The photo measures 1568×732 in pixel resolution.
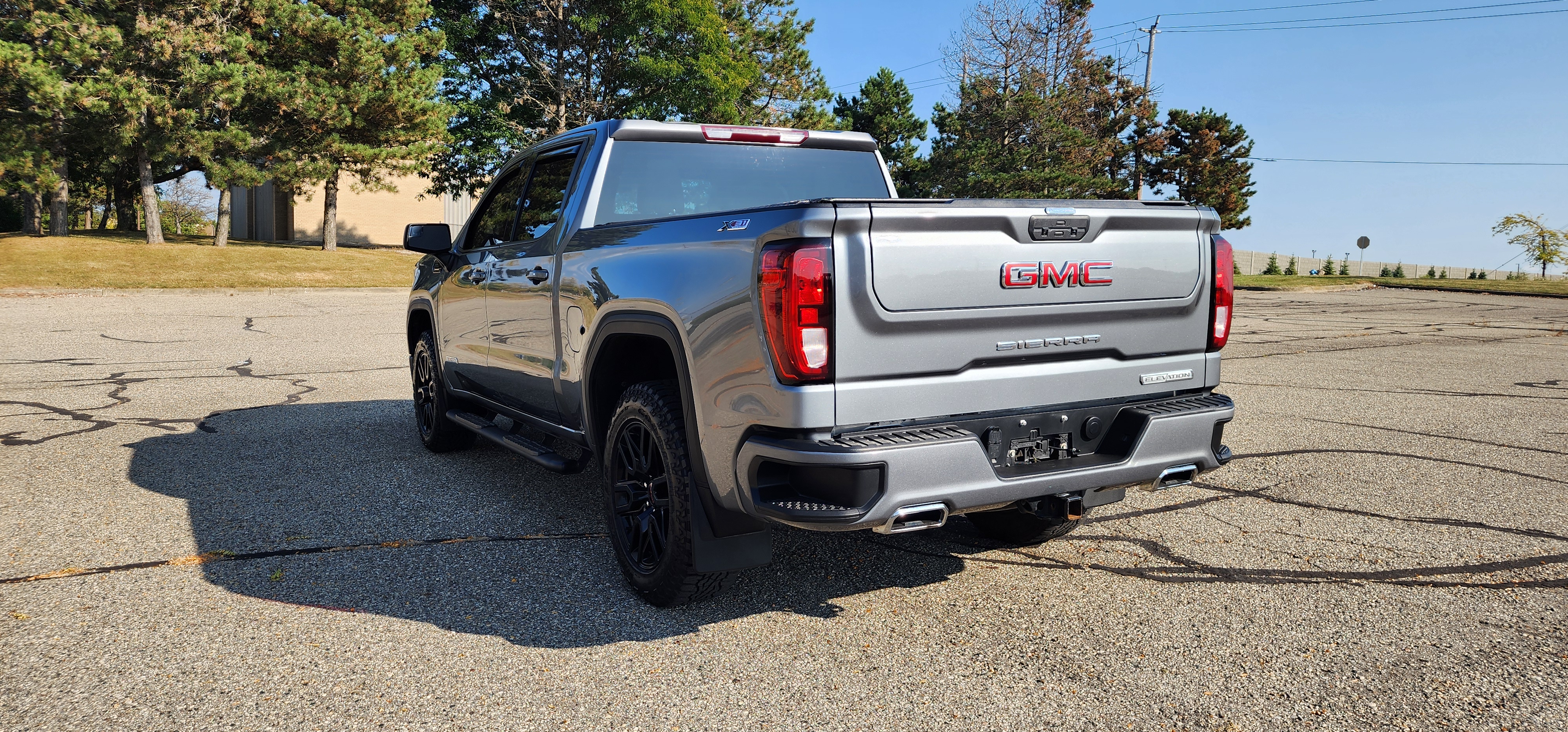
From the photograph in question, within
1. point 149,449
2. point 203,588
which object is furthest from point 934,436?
point 149,449

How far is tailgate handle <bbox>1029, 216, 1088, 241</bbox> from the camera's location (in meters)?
3.35

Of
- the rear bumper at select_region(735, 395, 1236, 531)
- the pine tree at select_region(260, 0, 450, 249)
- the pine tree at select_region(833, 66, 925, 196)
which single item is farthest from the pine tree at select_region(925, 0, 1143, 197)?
the rear bumper at select_region(735, 395, 1236, 531)

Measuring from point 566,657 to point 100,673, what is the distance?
1.49 metres

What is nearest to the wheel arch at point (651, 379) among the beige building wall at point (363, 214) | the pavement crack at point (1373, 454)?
the pavement crack at point (1373, 454)

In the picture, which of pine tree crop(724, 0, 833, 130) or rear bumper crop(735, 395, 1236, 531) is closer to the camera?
rear bumper crop(735, 395, 1236, 531)

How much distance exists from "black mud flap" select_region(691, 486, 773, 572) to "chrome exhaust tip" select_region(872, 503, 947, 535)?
0.63 metres

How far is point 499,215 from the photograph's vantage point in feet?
19.7

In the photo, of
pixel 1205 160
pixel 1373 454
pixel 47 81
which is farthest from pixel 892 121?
pixel 1373 454

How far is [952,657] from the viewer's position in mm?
3383

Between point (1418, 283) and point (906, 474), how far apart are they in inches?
2001

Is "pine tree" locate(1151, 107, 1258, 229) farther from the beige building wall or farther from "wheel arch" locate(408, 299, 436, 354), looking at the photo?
"wheel arch" locate(408, 299, 436, 354)

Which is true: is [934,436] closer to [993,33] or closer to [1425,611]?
[1425,611]

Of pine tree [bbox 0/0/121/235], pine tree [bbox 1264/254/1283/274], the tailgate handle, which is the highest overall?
pine tree [bbox 0/0/121/235]

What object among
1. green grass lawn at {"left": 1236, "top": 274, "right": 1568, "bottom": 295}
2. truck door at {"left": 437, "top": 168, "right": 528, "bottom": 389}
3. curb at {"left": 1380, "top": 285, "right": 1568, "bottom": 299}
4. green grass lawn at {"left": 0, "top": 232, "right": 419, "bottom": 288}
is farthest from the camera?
green grass lawn at {"left": 1236, "top": 274, "right": 1568, "bottom": 295}
